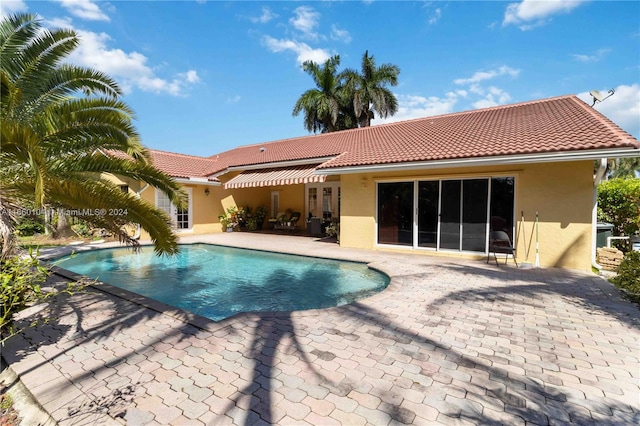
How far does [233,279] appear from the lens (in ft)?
58.1

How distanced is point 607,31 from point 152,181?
91.9 ft

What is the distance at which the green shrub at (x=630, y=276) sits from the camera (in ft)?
39.6

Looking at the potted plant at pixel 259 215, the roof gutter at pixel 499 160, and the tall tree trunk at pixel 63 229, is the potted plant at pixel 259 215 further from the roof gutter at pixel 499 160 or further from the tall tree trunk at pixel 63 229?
the tall tree trunk at pixel 63 229

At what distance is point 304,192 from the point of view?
129 feet

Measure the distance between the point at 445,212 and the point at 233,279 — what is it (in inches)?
558

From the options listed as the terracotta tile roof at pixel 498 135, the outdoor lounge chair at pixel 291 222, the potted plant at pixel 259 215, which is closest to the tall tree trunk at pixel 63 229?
the potted plant at pixel 259 215

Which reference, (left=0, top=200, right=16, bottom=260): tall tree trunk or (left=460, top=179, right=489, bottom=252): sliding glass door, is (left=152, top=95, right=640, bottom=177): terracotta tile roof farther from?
(left=0, top=200, right=16, bottom=260): tall tree trunk

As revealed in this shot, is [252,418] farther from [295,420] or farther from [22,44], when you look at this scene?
[22,44]

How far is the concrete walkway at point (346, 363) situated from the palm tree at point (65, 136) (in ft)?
9.55

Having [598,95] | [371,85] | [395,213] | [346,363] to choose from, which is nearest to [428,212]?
[395,213]

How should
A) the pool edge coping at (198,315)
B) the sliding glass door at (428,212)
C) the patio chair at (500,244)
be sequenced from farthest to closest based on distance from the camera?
1. the sliding glass door at (428,212)
2. the patio chair at (500,244)
3. the pool edge coping at (198,315)

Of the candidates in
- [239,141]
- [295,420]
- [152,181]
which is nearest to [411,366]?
[295,420]

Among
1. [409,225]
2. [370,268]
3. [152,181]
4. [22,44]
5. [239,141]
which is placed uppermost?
[239,141]

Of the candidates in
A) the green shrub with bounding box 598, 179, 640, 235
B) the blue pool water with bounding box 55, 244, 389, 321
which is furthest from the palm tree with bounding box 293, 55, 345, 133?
the green shrub with bounding box 598, 179, 640, 235
